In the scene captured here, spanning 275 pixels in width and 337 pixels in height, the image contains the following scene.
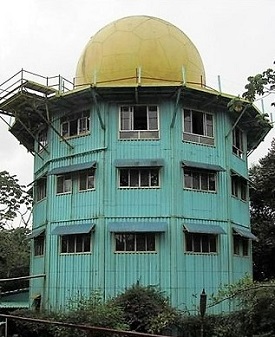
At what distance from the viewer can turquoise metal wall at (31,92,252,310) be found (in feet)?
75.2

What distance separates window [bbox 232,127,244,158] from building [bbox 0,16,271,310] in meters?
0.21

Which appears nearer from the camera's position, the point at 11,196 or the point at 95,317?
the point at 95,317

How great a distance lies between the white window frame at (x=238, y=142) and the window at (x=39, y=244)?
9992mm

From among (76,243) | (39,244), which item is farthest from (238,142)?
(39,244)

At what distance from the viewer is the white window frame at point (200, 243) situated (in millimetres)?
23453

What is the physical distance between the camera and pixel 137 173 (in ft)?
78.4

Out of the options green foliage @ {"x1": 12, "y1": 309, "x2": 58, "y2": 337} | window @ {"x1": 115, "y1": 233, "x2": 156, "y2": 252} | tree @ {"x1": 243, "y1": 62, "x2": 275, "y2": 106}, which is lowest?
green foliage @ {"x1": 12, "y1": 309, "x2": 58, "y2": 337}

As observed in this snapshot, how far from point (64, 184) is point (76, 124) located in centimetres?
279

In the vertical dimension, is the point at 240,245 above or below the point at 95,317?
above

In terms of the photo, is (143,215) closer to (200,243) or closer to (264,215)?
(200,243)

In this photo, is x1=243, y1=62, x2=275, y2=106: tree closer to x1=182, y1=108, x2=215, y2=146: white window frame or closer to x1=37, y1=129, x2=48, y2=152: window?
x1=182, y1=108, x2=215, y2=146: white window frame

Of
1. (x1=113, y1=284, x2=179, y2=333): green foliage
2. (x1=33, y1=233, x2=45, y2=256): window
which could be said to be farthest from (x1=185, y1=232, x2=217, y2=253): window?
(x1=33, y1=233, x2=45, y2=256): window

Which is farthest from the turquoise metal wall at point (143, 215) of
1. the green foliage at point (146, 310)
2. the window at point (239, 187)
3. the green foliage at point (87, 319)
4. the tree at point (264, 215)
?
the tree at point (264, 215)

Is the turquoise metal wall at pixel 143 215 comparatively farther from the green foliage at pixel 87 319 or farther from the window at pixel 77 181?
the green foliage at pixel 87 319
